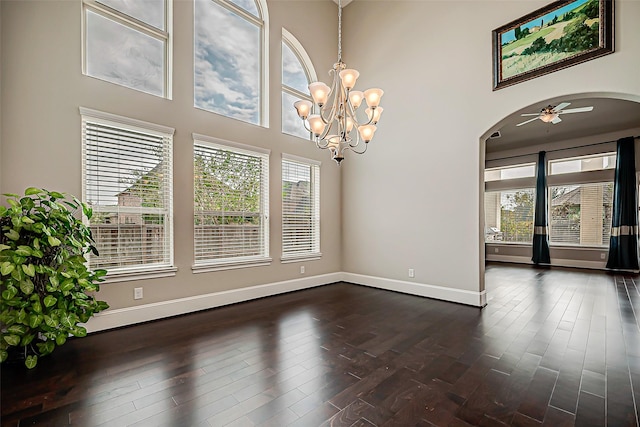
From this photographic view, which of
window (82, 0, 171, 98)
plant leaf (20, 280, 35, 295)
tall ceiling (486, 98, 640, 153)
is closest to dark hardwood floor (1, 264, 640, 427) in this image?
plant leaf (20, 280, 35, 295)

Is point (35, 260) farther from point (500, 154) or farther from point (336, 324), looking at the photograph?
point (500, 154)

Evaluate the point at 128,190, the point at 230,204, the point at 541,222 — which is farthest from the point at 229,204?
the point at 541,222

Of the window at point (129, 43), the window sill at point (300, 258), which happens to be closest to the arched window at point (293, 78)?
the window at point (129, 43)

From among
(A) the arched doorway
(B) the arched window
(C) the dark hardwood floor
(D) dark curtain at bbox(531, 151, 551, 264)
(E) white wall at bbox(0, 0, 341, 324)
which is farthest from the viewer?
(D) dark curtain at bbox(531, 151, 551, 264)

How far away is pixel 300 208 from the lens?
523 cm

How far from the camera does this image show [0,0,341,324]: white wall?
2758 millimetres

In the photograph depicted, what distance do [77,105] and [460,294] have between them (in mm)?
5210

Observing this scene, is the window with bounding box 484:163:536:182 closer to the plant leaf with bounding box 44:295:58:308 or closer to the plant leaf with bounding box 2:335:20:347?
the plant leaf with bounding box 44:295:58:308

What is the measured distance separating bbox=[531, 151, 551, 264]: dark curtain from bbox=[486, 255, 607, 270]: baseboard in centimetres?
23

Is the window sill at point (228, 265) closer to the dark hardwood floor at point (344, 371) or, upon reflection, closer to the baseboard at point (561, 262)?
the dark hardwood floor at point (344, 371)

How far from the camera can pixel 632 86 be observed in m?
3.00

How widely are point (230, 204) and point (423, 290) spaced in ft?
10.6

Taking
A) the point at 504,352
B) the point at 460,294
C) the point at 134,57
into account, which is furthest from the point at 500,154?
the point at 134,57

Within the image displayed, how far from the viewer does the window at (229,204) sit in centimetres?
399
